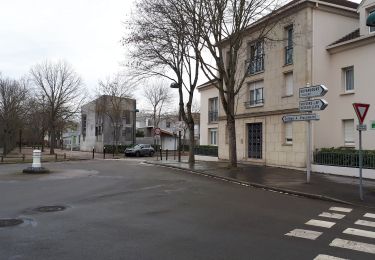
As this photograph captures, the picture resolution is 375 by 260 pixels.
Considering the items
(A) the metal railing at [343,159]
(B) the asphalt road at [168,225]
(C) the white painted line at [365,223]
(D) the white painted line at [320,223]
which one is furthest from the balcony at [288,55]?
(D) the white painted line at [320,223]

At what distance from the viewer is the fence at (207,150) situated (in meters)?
32.8

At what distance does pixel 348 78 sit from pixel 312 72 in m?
1.87

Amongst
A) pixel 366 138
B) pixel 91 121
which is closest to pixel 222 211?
pixel 366 138

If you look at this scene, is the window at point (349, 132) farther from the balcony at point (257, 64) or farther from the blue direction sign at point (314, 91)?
the blue direction sign at point (314, 91)

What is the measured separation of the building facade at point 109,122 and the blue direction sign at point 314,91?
41.0 m

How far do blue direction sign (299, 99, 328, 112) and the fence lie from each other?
16273 millimetres

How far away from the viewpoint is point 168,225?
345 inches

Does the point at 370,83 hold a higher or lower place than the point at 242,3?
lower

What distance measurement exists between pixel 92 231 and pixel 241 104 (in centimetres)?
2193

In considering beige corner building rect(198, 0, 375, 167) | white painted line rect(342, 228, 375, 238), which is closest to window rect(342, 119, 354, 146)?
beige corner building rect(198, 0, 375, 167)

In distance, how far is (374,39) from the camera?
2080 cm

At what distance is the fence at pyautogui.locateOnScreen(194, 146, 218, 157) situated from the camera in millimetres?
32781

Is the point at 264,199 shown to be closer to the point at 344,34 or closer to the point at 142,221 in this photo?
the point at 142,221

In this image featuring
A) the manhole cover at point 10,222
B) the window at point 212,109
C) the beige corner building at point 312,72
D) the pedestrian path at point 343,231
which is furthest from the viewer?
the window at point 212,109
